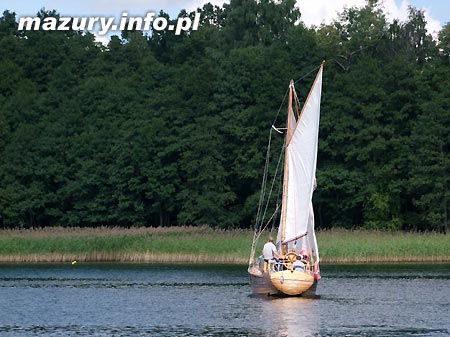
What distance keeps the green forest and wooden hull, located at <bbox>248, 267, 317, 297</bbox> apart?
4009 centimetres

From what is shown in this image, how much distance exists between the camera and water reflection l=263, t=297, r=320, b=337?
132ft

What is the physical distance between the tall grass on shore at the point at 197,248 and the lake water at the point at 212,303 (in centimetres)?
94

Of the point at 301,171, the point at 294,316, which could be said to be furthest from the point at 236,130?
the point at 294,316

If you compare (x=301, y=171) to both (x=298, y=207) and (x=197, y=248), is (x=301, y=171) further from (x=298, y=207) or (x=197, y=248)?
(x=197, y=248)

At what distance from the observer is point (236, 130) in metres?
101

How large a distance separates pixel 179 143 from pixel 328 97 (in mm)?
12409

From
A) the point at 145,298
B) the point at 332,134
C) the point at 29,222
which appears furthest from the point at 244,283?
the point at 29,222

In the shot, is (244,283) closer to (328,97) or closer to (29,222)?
(328,97)

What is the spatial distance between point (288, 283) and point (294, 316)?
600cm

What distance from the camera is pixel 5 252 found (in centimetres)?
7294

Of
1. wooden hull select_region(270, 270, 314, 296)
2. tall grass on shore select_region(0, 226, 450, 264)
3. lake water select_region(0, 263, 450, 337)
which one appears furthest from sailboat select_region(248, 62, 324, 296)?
tall grass on shore select_region(0, 226, 450, 264)

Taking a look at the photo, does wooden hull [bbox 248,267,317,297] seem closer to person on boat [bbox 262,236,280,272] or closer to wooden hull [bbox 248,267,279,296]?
wooden hull [bbox 248,267,279,296]

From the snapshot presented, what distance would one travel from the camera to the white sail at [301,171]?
5169 centimetres

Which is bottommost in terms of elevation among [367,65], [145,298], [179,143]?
[145,298]
